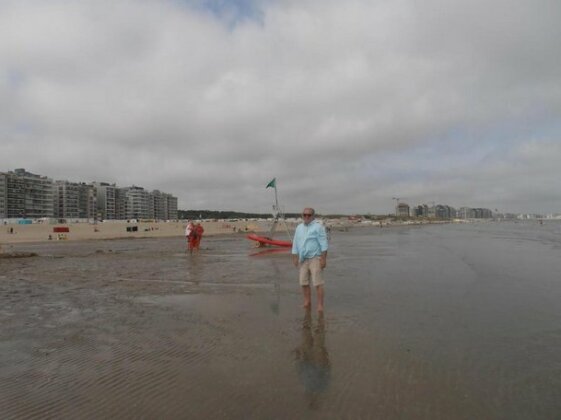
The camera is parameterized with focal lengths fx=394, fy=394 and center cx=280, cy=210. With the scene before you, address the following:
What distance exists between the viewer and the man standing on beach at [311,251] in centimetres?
712

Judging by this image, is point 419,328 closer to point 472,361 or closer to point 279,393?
point 472,361

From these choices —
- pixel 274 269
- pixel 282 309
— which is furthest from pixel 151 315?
pixel 274 269

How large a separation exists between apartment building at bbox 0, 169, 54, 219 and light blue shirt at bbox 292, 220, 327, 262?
146m

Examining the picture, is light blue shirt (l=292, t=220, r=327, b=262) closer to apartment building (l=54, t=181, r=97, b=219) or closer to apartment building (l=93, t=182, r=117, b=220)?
apartment building (l=54, t=181, r=97, b=219)

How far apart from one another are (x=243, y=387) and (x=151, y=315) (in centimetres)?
375

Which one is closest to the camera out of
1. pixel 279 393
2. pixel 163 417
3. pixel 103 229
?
pixel 163 417

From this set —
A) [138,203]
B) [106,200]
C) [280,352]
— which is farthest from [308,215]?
[138,203]

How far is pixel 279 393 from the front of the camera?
3.85 meters

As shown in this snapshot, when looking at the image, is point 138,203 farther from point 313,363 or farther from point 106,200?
point 313,363

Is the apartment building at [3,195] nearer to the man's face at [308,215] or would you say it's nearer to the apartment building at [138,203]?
the apartment building at [138,203]

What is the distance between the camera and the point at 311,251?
730 centimetres

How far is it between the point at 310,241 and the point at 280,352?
2625 millimetres

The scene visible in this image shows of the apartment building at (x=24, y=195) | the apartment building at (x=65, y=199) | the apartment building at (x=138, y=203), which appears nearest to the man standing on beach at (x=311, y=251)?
the apartment building at (x=65, y=199)

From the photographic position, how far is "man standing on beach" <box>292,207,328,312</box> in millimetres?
7121
